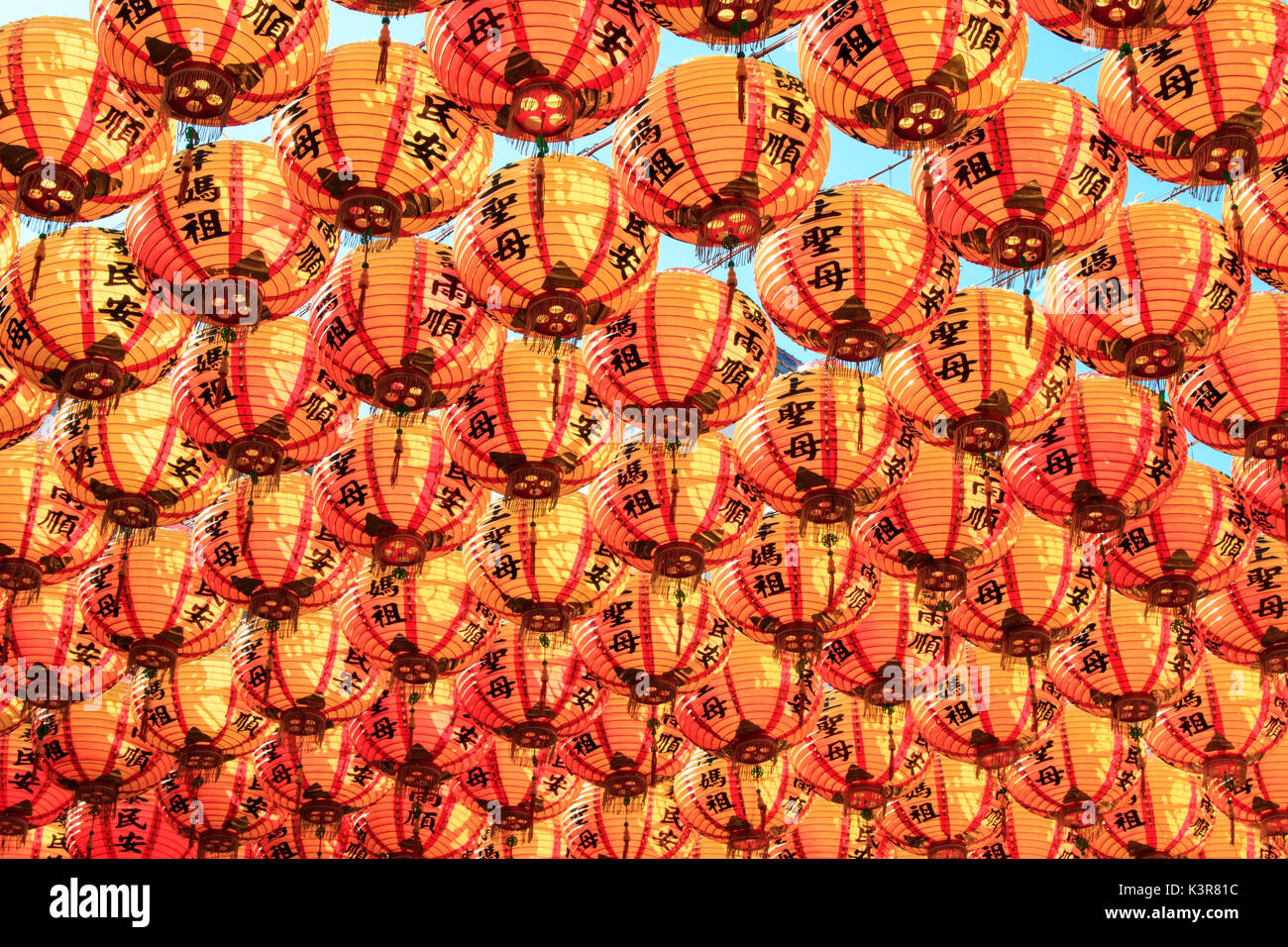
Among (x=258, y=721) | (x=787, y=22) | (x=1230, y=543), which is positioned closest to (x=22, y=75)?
(x=787, y=22)

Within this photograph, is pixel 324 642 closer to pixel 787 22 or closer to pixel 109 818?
pixel 109 818

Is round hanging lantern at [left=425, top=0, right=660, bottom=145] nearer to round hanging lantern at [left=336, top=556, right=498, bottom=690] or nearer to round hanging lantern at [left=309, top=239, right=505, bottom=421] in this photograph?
round hanging lantern at [left=309, top=239, right=505, bottom=421]

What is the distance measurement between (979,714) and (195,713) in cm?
456

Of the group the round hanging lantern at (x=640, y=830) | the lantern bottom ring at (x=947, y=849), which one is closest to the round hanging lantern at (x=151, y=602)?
the round hanging lantern at (x=640, y=830)

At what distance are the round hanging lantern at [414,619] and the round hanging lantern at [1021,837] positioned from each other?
3840mm

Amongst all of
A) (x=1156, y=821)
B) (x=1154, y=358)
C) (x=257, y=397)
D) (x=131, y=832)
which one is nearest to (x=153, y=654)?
(x=257, y=397)

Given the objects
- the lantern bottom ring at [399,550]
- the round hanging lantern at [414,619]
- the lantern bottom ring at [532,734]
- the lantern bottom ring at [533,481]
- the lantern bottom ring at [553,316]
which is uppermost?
the lantern bottom ring at [553,316]

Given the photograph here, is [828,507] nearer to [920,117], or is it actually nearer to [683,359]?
[683,359]

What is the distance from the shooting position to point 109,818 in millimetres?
9516

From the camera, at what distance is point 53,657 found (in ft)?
28.7

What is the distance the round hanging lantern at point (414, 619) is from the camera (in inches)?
331

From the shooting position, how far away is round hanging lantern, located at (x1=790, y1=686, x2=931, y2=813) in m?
9.25

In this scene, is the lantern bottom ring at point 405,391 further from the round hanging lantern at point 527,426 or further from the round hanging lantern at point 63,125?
the round hanging lantern at point 63,125

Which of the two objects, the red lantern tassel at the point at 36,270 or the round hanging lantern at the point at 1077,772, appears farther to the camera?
the round hanging lantern at the point at 1077,772
